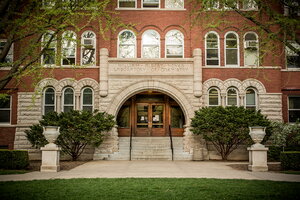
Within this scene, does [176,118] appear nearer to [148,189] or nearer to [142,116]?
[142,116]

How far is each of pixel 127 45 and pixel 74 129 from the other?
639 centimetres

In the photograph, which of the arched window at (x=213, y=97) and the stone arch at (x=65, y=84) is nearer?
the stone arch at (x=65, y=84)

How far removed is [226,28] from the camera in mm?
18828

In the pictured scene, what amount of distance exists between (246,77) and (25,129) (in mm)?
13554

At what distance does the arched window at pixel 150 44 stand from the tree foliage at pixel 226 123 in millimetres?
4988

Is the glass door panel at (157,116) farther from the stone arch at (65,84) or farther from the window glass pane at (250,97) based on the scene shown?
the window glass pane at (250,97)

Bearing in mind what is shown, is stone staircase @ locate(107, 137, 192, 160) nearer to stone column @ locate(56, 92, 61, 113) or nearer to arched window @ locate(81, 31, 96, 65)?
stone column @ locate(56, 92, 61, 113)

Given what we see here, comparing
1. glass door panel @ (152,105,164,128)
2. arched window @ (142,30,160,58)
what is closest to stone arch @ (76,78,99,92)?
arched window @ (142,30,160,58)

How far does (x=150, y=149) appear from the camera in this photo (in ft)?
57.5

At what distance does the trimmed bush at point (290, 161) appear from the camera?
38.9ft

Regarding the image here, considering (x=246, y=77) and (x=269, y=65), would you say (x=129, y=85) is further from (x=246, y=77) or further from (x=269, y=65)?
(x=269, y=65)

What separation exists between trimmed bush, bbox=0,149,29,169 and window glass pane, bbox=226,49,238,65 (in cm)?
1289

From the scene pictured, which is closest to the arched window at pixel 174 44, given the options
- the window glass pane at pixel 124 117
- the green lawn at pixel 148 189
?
the window glass pane at pixel 124 117

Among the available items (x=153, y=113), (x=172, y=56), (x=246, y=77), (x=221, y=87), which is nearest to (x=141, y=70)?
(x=172, y=56)
